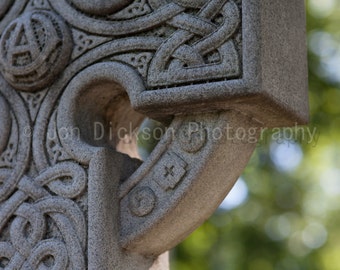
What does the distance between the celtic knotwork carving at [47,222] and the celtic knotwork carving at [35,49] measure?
0.40 metres

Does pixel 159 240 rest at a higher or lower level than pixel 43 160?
lower

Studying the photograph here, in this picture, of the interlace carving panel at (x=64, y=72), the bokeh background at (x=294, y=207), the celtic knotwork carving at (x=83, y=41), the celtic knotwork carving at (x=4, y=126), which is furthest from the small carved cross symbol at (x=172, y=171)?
the bokeh background at (x=294, y=207)

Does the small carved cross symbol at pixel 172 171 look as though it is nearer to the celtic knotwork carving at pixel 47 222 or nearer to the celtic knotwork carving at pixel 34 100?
the celtic knotwork carving at pixel 47 222

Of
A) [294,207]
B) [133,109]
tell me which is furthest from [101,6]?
[294,207]

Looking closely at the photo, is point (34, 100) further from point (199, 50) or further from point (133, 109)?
point (199, 50)

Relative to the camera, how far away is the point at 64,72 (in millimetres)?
3213

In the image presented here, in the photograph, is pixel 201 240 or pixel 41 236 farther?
pixel 201 240

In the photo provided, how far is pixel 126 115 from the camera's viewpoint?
3453 mm

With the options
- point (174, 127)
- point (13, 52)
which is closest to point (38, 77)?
point (13, 52)

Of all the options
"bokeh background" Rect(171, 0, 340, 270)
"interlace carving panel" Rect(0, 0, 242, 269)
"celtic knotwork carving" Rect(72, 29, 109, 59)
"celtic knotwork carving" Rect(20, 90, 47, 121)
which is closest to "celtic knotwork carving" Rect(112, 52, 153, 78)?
"interlace carving panel" Rect(0, 0, 242, 269)

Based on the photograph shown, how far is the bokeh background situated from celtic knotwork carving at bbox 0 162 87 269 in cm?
443

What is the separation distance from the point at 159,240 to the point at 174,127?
46cm

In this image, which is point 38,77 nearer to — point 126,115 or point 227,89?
point 126,115

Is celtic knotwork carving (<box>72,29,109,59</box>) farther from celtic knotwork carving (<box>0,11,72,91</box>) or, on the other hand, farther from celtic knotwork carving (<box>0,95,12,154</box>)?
celtic knotwork carving (<box>0,95,12,154</box>)
